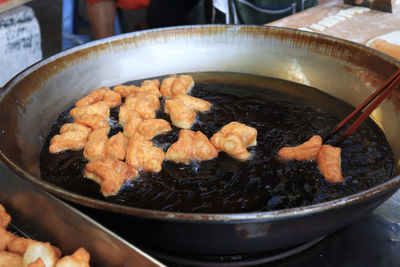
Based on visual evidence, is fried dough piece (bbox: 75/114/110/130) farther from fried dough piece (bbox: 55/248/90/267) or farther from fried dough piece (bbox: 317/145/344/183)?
fried dough piece (bbox: 317/145/344/183)

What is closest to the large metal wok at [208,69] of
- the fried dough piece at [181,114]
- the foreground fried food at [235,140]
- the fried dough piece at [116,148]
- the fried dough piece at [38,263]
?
the fried dough piece at [38,263]

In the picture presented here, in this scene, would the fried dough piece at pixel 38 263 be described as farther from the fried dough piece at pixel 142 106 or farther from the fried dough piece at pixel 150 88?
the fried dough piece at pixel 150 88

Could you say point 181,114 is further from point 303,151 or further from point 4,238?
point 4,238

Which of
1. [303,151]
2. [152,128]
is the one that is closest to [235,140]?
[303,151]

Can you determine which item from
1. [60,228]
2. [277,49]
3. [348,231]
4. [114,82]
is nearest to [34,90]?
[114,82]

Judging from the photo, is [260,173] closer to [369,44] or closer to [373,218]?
[373,218]

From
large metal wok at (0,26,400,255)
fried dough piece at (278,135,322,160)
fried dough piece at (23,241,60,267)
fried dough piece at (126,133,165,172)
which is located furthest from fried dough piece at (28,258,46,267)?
fried dough piece at (278,135,322,160)
